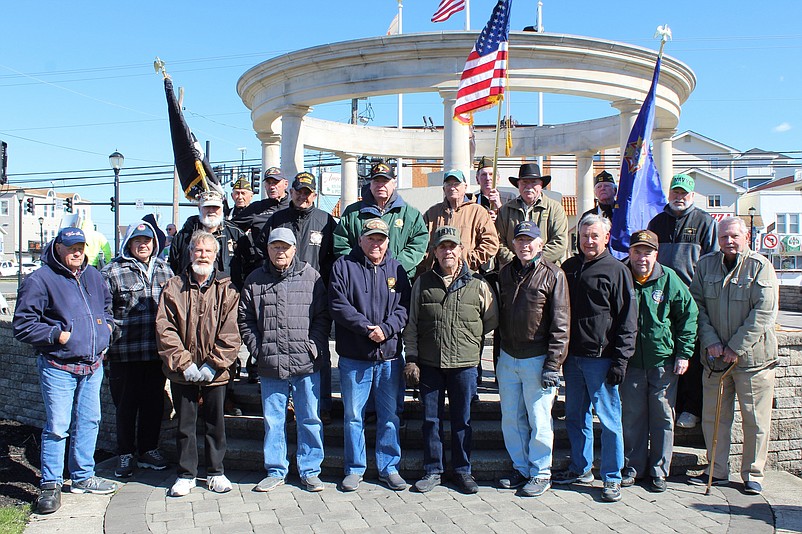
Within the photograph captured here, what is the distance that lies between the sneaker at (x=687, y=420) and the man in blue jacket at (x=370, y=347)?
2.60 meters

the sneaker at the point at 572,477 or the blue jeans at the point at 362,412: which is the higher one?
the blue jeans at the point at 362,412

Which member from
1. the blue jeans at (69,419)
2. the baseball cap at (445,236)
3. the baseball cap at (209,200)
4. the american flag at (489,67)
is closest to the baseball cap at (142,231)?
the baseball cap at (209,200)

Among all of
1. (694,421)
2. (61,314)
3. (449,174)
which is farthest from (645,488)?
(61,314)

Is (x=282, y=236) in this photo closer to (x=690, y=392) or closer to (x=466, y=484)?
(x=466, y=484)

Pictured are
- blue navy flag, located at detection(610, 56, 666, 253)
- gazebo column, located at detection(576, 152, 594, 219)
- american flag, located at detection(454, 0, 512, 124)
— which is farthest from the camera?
gazebo column, located at detection(576, 152, 594, 219)

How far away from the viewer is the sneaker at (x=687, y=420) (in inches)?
235

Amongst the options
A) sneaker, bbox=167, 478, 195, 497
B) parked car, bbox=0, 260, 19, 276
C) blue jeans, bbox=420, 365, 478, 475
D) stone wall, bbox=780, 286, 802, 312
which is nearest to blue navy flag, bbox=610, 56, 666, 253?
blue jeans, bbox=420, 365, 478, 475

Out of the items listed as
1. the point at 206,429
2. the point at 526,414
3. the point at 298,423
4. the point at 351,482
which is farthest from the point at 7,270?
the point at 526,414

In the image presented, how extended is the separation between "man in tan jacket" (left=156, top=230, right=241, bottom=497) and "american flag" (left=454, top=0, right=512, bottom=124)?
15.9 ft

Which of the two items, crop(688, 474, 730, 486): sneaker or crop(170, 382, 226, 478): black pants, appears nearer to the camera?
crop(170, 382, 226, 478): black pants

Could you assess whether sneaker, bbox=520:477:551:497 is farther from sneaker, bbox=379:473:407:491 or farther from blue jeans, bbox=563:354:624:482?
sneaker, bbox=379:473:407:491

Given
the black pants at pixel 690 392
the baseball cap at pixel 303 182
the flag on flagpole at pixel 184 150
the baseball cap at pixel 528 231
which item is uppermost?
the flag on flagpole at pixel 184 150

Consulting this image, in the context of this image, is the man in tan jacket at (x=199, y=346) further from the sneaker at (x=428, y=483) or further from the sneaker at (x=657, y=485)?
the sneaker at (x=657, y=485)

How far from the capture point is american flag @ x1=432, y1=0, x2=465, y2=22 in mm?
17109
